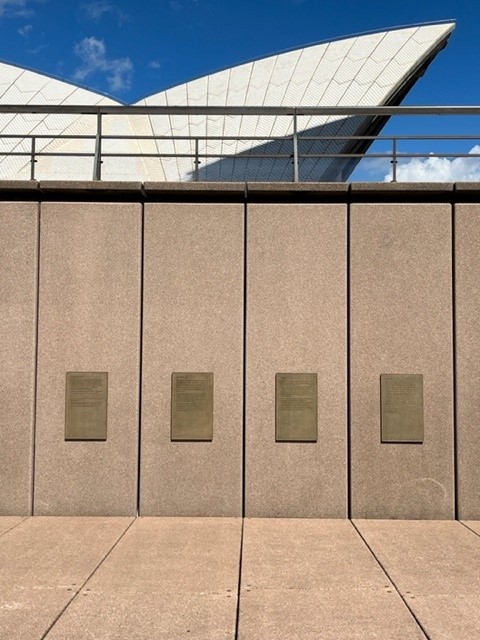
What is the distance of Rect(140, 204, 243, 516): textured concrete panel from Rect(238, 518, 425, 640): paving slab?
40.5 inches

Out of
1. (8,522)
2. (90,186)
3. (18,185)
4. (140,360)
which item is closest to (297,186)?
(90,186)

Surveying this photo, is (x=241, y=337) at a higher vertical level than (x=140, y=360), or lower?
higher

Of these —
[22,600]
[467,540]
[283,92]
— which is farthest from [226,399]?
[283,92]

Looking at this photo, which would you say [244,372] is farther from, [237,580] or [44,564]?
[44,564]

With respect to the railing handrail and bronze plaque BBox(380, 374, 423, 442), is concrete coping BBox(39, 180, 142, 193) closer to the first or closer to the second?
the railing handrail

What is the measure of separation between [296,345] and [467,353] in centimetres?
196

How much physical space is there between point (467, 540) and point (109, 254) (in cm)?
491

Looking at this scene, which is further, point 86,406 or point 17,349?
point 17,349

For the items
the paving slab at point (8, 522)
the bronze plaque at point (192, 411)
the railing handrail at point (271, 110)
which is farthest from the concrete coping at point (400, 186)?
the paving slab at point (8, 522)

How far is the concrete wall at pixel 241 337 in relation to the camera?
24.7 ft

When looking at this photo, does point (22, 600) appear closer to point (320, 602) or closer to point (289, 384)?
point (320, 602)

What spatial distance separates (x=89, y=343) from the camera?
769 cm

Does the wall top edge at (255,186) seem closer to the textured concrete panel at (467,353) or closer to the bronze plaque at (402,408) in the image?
the textured concrete panel at (467,353)

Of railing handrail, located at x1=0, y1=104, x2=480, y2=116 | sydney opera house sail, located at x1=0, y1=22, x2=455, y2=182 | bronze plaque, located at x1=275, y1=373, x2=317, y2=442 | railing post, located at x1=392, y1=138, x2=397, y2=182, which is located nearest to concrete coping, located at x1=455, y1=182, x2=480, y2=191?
railing post, located at x1=392, y1=138, x2=397, y2=182
